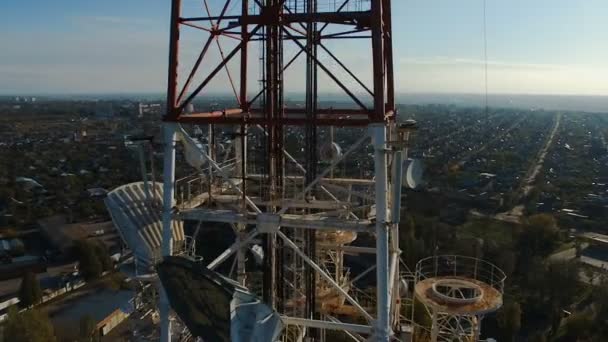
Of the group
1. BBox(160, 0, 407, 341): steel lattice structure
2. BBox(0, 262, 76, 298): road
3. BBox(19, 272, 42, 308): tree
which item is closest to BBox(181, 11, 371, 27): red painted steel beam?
BBox(160, 0, 407, 341): steel lattice structure

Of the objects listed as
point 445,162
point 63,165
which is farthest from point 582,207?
point 63,165

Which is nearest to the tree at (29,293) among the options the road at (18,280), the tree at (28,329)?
the road at (18,280)

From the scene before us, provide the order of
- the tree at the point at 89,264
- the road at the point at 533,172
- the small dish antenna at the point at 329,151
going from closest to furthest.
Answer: the small dish antenna at the point at 329,151 → the tree at the point at 89,264 → the road at the point at 533,172

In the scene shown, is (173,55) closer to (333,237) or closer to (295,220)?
(295,220)

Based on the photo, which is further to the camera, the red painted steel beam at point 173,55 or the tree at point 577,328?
the tree at point 577,328

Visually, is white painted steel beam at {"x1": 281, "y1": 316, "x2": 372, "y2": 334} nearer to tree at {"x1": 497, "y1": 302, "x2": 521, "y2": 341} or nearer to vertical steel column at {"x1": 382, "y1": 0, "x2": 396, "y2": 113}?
vertical steel column at {"x1": 382, "y1": 0, "x2": 396, "y2": 113}

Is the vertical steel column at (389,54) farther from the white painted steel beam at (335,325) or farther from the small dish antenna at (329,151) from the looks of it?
Result: the white painted steel beam at (335,325)

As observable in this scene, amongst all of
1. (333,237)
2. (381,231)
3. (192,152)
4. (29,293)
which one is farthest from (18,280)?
(381,231)
